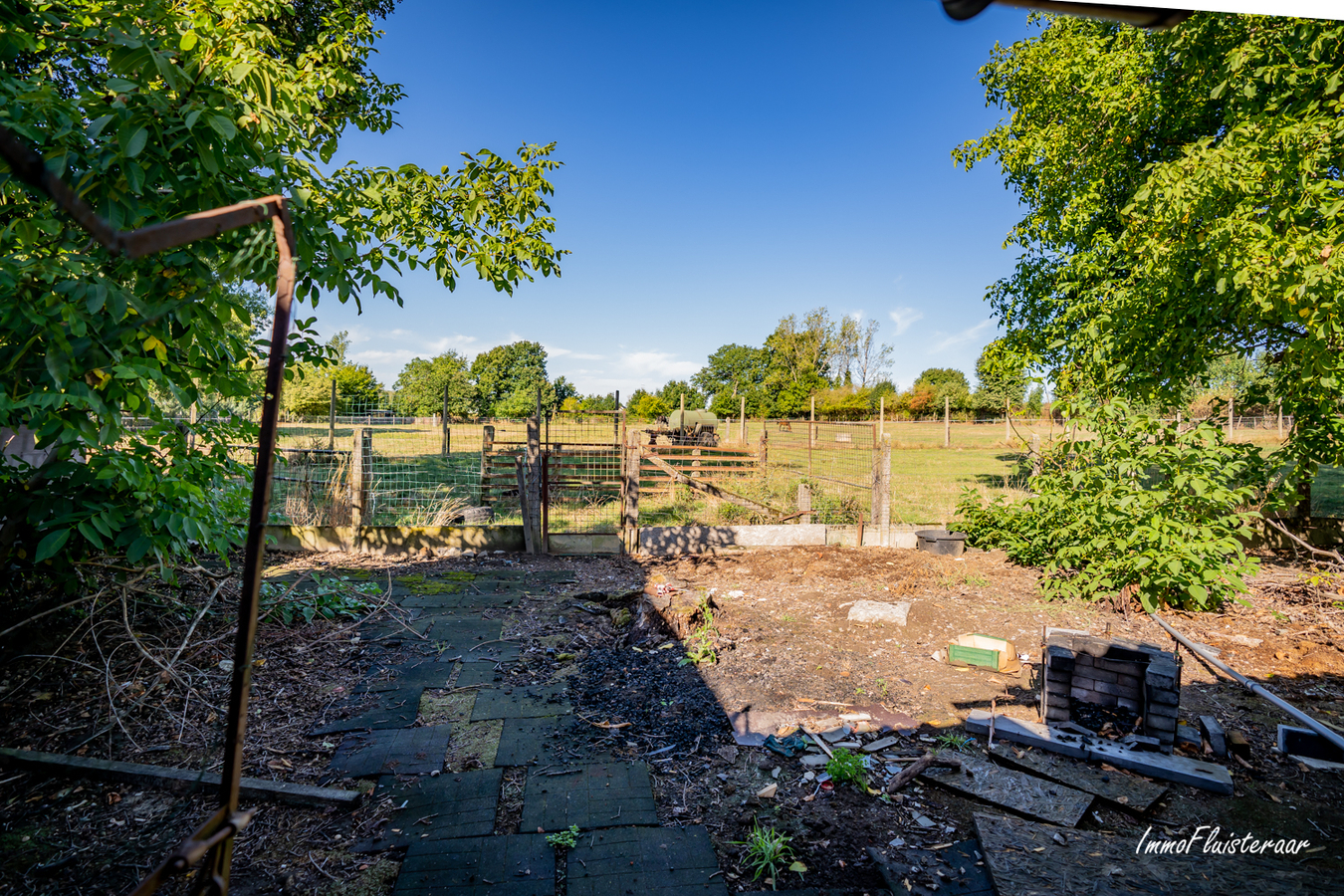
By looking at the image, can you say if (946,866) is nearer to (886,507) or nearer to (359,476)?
(886,507)

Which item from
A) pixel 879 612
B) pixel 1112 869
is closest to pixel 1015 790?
pixel 1112 869

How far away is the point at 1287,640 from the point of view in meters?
5.12

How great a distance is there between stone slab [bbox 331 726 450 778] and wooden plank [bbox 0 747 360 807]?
255mm

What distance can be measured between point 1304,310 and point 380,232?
7.14m

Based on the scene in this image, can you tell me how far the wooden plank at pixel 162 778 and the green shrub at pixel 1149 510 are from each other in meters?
6.23

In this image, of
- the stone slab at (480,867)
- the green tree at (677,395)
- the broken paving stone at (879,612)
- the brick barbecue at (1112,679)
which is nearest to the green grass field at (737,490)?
the broken paving stone at (879,612)

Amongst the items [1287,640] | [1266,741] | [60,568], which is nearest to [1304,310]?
[1287,640]

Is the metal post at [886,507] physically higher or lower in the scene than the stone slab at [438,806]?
higher

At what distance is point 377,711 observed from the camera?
3820mm

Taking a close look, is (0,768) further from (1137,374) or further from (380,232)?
(1137,374)

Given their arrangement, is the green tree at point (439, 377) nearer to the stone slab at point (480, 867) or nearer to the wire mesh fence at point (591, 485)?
the wire mesh fence at point (591, 485)

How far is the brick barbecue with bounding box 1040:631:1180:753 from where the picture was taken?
3.38 m

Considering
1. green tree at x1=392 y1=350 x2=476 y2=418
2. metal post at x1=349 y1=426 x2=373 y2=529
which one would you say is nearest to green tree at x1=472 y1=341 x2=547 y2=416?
green tree at x1=392 y1=350 x2=476 y2=418

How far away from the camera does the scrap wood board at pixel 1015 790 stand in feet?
9.32
